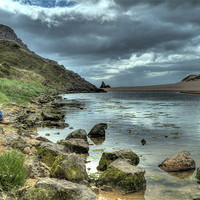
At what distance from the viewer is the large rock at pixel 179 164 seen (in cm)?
980

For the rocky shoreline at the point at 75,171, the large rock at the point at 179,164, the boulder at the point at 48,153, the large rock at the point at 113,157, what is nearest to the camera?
the rocky shoreline at the point at 75,171

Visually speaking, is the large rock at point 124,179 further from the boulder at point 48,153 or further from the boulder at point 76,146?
the boulder at point 76,146

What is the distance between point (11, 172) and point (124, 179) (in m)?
4.17

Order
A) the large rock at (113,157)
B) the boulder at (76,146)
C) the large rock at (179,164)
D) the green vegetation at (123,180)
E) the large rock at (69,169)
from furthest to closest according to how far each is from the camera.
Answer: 1. the boulder at (76,146)
2. the large rock at (113,157)
3. the large rock at (179,164)
4. the green vegetation at (123,180)
5. the large rock at (69,169)

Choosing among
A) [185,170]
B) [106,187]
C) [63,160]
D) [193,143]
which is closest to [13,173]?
[63,160]

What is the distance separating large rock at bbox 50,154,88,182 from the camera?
7.29 m

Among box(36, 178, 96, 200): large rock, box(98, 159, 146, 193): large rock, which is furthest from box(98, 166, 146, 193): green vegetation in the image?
box(36, 178, 96, 200): large rock

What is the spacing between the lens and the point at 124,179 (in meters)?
7.98

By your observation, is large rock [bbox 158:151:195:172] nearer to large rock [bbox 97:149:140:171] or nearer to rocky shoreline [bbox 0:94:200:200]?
rocky shoreline [bbox 0:94:200:200]

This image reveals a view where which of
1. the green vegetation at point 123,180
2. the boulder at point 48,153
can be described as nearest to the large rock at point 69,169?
the green vegetation at point 123,180

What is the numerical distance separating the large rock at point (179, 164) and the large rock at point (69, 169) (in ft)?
13.6

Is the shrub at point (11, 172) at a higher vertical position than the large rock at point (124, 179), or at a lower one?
higher

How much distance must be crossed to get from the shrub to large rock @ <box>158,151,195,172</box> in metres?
6.69

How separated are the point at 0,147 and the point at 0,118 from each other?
1.19 m
